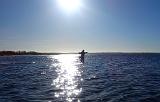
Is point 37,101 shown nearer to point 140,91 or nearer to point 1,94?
point 1,94

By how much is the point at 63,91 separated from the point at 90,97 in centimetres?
403

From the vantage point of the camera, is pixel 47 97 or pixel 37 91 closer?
pixel 47 97

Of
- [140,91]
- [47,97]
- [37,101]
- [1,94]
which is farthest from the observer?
[140,91]

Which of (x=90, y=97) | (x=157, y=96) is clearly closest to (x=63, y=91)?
(x=90, y=97)

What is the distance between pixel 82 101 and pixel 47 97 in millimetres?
3079

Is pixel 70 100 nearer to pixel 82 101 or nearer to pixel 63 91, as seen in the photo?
pixel 82 101

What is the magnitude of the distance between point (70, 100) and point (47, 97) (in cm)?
208

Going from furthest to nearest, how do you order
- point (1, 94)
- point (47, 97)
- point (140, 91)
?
point (140, 91), point (1, 94), point (47, 97)

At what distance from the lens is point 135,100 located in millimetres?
22688

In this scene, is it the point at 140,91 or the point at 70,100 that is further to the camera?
the point at 140,91

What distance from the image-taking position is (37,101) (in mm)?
21875

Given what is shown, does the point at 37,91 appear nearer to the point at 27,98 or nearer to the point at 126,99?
the point at 27,98

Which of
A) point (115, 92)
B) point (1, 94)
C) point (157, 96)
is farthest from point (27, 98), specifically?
point (157, 96)

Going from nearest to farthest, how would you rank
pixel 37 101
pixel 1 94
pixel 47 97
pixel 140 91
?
pixel 37 101
pixel 47 97
pixel 1 94
pixel 140 91
